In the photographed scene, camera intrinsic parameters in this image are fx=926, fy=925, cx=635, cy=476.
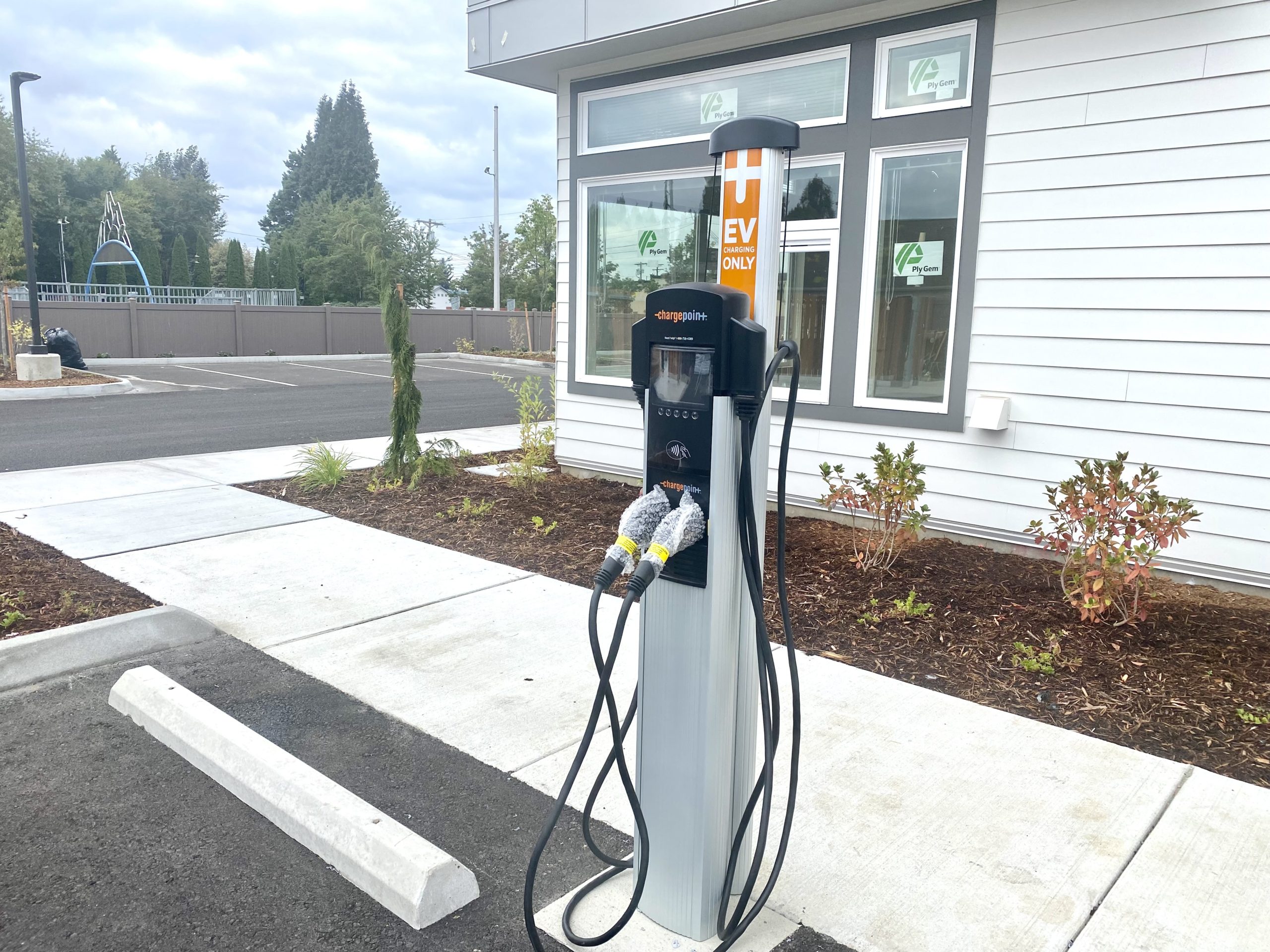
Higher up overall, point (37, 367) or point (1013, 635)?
point (37, 367)

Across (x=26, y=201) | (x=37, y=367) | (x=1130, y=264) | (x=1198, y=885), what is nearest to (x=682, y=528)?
(x=1198, y=885)

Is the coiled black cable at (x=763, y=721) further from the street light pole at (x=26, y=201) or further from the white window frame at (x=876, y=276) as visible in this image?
the street light pole at (x=26, y=201)

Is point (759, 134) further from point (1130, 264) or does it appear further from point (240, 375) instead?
point (240, 375)

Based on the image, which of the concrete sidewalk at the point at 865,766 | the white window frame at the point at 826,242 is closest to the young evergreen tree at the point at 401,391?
the concrete sidewalk at the point at 865,766

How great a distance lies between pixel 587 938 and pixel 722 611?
0.97 meters

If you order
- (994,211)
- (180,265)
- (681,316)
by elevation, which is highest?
(180,265)

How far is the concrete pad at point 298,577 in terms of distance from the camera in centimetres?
480

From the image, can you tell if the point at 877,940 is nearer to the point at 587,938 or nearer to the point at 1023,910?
the point at 1023,910

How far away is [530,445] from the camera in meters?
8.48

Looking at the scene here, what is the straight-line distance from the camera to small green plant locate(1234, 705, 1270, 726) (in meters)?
3.55

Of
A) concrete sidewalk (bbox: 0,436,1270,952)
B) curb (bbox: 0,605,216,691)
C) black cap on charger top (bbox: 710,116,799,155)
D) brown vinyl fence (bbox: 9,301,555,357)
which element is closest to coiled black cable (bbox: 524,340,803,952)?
concrete sidewalk (bbox: 0,436,1270,952)

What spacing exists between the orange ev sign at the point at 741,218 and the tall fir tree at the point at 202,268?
54689 millimetres

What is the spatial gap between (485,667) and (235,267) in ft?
139

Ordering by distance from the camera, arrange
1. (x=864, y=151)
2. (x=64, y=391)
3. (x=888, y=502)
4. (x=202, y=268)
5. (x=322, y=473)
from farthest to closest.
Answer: (x=202, y=268) → (x=64, y=391) → (x=322, y=473) → (x=864, y=151) → (x=888, y=502)
